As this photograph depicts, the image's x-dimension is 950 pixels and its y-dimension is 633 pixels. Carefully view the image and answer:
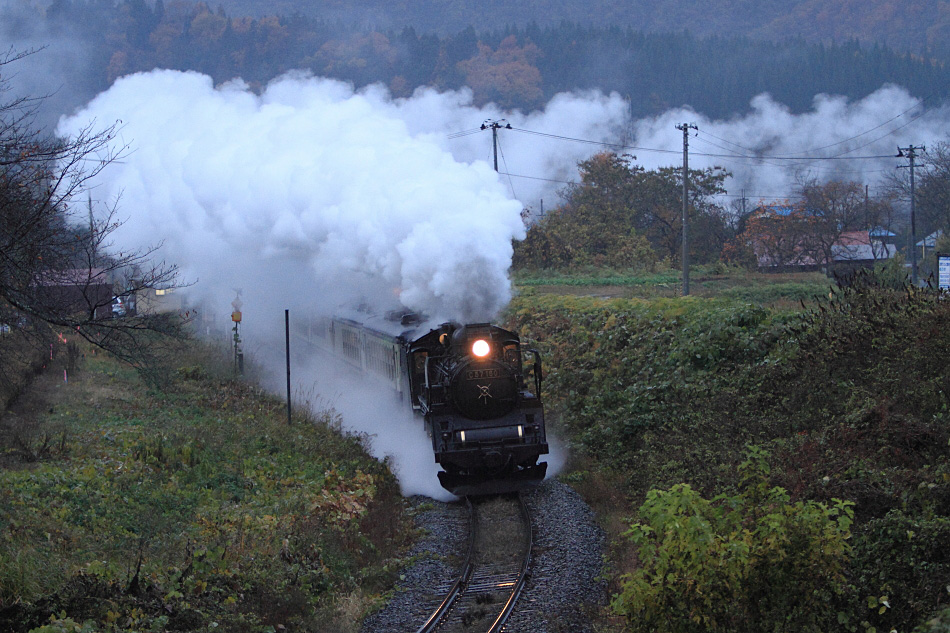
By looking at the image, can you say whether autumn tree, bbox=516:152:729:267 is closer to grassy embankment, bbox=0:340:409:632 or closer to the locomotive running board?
grassy embankment, bbox=0:340:409:632

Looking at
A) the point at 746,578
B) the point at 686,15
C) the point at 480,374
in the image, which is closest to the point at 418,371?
the point at 480,374

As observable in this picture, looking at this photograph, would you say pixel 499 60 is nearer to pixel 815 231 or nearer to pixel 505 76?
pixel 505 76

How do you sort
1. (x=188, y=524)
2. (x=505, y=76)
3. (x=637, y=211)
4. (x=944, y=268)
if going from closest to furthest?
(x=188, y=524), (x=944, y=268), (x=637, y=211), (x=505, y=76)

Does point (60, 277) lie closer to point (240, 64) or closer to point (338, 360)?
point (338, 360)

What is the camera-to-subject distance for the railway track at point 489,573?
7.80m

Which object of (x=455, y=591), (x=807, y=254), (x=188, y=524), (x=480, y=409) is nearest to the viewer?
(x=455, y=591)

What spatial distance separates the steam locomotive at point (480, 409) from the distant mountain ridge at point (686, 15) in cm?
11879

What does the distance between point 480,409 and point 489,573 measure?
2977mm

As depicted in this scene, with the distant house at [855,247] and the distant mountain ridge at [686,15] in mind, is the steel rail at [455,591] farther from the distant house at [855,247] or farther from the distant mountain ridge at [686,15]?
the distant mountain ridge at [686,15]

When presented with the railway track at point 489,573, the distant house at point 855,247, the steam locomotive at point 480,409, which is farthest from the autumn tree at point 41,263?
the distant house at point 855,247

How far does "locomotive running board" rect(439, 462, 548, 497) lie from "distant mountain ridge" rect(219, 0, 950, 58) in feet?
390

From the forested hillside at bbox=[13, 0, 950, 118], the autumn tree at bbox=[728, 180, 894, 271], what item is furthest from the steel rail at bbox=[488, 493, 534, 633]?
the forested hillside at bbox=[13, 0, 950, 118]

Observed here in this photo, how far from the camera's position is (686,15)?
149 metres

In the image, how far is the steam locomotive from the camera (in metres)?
11.4
